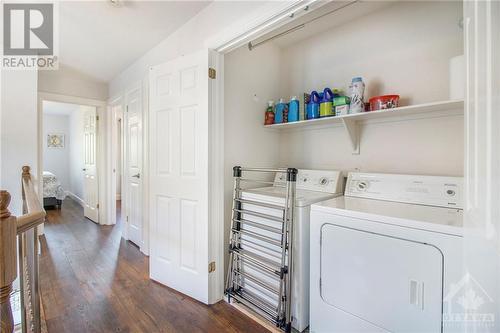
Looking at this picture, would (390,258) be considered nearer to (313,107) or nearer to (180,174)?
(313,107)

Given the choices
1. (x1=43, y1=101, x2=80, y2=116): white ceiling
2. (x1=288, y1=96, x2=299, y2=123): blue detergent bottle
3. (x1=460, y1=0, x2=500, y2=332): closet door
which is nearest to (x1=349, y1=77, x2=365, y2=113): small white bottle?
(x1=288, y1=96, x2=299, y2=123): blue detergent bottle

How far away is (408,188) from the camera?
5.27 ft

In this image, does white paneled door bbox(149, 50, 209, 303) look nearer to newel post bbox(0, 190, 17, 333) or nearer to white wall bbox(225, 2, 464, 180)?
Answer: white wall bbox(225, 2, 464, 180)

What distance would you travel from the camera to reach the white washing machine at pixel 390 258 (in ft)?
3.60

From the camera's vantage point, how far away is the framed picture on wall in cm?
677

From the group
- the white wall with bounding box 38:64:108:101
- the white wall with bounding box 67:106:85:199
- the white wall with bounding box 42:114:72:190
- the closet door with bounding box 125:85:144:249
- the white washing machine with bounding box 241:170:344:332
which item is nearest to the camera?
the white washing machine with bounding box 241:170:344:332

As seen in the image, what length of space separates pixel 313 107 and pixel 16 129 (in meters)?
2.79

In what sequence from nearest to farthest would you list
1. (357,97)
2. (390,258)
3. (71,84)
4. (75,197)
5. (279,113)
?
(390,258)
(357,97)
(279,113)
(71,84)
(75,197)

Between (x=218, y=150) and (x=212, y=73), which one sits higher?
(x=212, y=73)

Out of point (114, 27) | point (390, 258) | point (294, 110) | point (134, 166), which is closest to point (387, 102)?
point (294, 110)

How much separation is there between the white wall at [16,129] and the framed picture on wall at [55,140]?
547cm

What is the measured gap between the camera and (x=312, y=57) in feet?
7.72

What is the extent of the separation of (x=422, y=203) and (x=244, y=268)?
1.35m

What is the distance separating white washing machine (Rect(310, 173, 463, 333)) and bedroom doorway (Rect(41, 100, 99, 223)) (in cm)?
404
